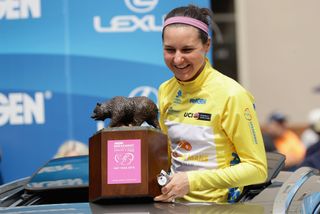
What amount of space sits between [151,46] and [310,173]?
2762 mm

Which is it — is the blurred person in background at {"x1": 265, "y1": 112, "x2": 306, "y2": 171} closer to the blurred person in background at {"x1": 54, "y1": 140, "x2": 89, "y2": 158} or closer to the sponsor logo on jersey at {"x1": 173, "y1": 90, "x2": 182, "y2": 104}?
the blurred person in background at {"x1": 54, "y1": 140, "x2": 89, "y2": 158}

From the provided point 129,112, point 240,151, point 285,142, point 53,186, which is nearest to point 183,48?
point 129,112

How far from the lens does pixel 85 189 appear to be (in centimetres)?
389

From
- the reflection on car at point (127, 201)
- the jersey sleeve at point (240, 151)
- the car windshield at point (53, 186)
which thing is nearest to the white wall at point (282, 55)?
the reflection on car at point (127, 201)

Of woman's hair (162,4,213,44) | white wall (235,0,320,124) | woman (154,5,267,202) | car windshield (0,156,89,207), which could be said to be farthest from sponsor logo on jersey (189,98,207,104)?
white wall (235,0,320,124)

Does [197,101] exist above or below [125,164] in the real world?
above

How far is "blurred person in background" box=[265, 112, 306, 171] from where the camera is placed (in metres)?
9.09

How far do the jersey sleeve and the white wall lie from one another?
839 centimetres

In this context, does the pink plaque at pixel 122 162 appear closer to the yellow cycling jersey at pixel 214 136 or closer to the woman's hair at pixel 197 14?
the yellow cycling jersey at pixel 214 136

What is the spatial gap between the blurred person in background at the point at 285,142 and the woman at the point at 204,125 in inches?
209

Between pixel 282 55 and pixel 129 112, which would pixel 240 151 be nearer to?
pixel 129 112

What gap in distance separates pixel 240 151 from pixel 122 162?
51cm

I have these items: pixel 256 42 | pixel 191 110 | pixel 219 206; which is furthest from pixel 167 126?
pixel 256 42

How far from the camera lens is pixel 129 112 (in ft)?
11.1
